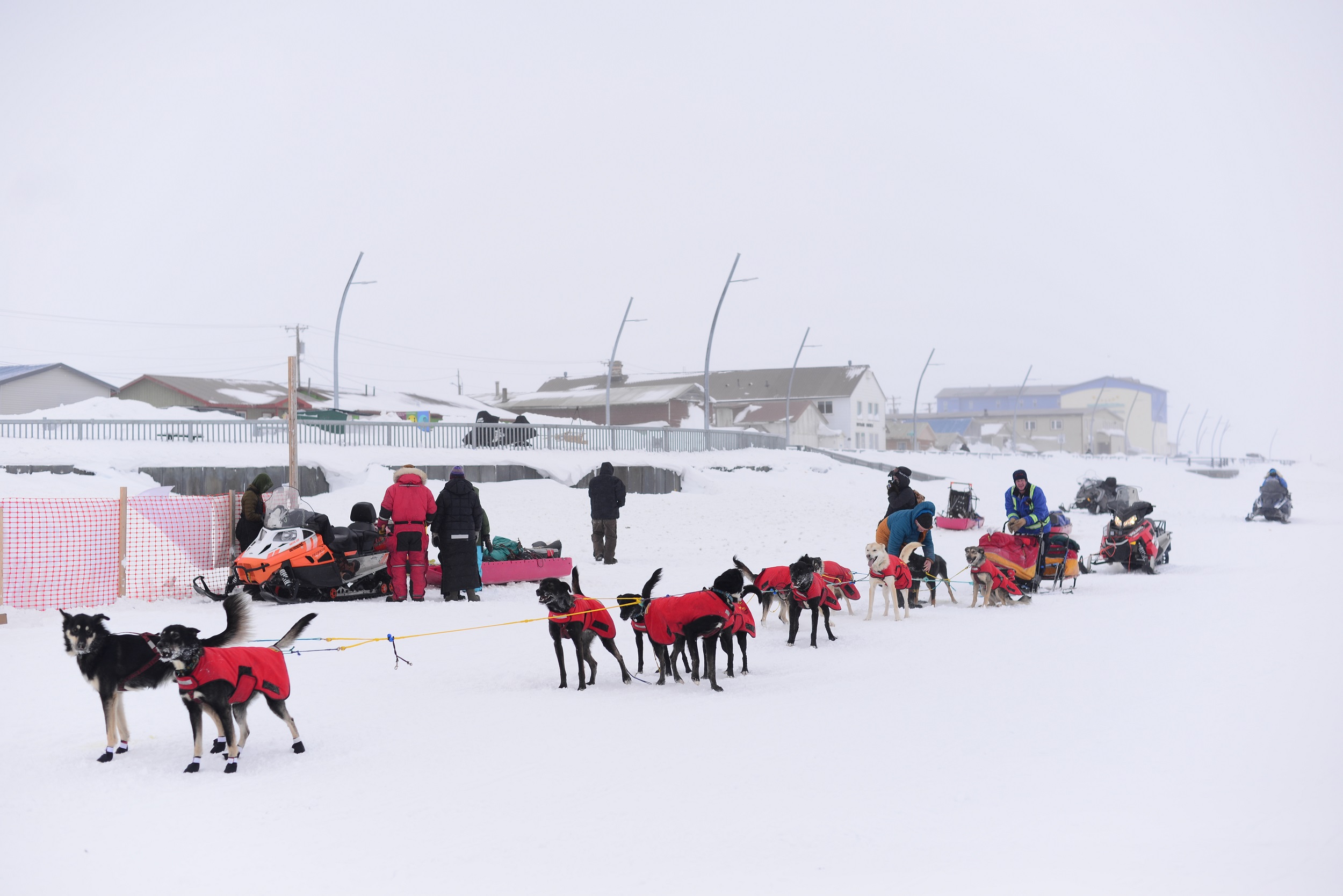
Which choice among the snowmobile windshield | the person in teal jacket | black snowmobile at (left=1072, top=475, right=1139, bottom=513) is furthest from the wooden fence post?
black snowmobile at (left=1072, top=475, right=1139, bottom=513)

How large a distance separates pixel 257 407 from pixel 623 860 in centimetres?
4353

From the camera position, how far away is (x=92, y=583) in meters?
11.0

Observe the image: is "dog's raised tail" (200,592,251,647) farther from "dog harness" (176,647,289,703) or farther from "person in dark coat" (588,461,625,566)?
"person in dark coat" (588,461,625,566)

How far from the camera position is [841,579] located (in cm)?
Result: 1038

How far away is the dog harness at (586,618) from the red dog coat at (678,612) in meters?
0.33

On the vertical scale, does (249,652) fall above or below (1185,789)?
above

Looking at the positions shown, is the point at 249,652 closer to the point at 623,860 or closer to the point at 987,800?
the point at 623,860

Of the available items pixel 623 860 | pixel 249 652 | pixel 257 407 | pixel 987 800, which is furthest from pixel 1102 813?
pixel 257 407

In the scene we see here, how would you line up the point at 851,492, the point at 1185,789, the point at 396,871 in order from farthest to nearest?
the point at 851,492, the point at 1185,789, the point at 396,871

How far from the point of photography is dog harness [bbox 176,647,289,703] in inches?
206

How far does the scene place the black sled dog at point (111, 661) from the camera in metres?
5.27

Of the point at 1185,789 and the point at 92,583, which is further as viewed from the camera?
the point at 92,583

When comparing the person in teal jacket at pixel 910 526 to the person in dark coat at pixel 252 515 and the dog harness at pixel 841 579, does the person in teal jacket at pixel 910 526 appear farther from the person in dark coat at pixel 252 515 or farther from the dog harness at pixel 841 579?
the person in dark coat at pixel 252 515

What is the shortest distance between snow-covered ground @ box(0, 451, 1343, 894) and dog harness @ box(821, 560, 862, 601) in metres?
0.42
